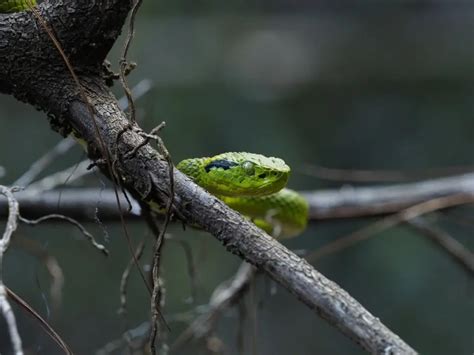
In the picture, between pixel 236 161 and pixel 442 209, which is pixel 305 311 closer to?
pixel 442 209

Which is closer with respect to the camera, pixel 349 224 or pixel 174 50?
pixel 349 224

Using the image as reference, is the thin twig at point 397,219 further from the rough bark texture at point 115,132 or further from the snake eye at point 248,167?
the rough bark texture at point 115,132

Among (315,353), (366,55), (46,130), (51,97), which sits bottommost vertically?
(51,97)

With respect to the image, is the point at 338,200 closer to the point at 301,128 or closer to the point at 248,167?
the point at 248,167

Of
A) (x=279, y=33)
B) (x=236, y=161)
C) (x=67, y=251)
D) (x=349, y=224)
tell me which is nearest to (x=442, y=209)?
(x=236, y=161)

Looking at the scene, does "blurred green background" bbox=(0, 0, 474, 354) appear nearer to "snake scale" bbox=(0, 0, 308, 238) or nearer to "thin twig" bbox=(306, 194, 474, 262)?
"thin twig" bbox=(306, 194, 474, 262)

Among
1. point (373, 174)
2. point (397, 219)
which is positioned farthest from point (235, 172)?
point (373, 174)
